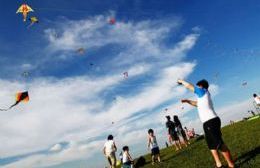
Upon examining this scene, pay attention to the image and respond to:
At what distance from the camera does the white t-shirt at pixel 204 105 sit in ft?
37.5

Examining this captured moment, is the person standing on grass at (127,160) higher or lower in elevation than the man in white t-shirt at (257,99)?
lower

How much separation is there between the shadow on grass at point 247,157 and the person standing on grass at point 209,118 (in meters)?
1.70

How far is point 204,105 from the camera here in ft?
37.7

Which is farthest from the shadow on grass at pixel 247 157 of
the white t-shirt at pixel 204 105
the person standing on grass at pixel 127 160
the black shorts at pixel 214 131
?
the person standing on grass at pixel 127 160

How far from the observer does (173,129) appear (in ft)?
87.8

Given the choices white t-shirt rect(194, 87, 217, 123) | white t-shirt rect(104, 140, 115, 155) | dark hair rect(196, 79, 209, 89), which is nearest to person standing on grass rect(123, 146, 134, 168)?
white t-shirt rect(104, 140, 115, 155)

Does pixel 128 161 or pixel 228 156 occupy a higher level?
pixel 128 161

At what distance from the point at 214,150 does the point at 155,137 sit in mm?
13065

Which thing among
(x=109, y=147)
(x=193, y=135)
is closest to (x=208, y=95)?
(x=109, y=147)

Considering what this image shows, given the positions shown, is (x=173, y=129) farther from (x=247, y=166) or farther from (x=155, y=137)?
(x=247, y=166)

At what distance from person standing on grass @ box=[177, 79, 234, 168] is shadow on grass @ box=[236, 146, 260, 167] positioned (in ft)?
5.58

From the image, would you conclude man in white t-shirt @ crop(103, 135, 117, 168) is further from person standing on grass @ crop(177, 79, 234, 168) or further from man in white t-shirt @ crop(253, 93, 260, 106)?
man in white t-shirt @ crop(253, 93, 260, 106)

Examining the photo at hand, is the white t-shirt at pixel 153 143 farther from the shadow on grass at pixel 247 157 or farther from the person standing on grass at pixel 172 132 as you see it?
the shadow on grass at pixel 247 157

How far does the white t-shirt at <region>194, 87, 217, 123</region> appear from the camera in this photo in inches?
450
